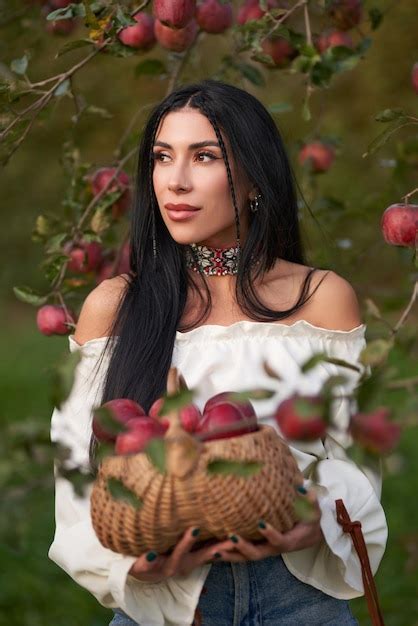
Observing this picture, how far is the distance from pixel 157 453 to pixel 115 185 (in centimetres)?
137

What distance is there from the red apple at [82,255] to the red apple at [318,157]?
0.55 meters

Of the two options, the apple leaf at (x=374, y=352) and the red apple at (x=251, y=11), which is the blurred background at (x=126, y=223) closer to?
the apple leaf at (x=374, y=352)

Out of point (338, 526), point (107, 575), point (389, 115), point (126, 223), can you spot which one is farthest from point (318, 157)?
point (107, 575)

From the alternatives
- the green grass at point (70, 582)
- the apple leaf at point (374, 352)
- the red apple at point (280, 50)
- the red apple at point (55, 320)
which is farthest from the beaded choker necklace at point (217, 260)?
the apple leaf at point (374, 352)

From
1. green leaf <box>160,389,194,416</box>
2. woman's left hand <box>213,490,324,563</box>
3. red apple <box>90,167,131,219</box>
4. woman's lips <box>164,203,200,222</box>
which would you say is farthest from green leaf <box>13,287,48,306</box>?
green leaf <box>160,389,194,416</box>

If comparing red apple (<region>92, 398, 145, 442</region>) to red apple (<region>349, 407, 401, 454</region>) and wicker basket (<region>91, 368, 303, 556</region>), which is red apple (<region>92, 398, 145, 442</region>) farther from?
red apple (<region>349, 407, 401, 454</region>)

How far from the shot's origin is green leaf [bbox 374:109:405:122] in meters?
1.88

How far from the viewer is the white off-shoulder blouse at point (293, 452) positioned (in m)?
1.70

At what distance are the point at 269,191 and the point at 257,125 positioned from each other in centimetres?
13

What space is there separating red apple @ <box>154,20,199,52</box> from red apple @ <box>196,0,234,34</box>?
26 millimetres

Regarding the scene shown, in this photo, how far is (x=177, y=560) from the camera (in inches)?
59.8

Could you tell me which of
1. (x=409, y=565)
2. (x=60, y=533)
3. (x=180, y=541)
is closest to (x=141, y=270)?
(x=60, y=533)

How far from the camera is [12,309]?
10500 mm

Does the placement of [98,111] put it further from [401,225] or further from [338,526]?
[338,526]
